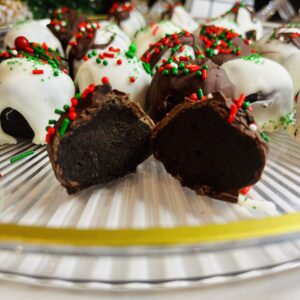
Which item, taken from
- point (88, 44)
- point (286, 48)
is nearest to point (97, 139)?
point (88, 44)

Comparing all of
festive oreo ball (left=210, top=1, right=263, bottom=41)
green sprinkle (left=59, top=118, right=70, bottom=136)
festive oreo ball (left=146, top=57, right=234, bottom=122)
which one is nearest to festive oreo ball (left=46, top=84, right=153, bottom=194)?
green sprinkle (left=59, top=118, right=70, bottom=136)

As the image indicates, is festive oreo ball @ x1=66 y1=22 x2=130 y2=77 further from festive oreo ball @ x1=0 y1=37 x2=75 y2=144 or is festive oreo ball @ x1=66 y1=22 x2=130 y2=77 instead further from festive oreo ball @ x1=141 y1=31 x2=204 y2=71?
festive oreo ball @ x1=0 y1=37 x2=75 y2=144

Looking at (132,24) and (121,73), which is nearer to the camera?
(121,73)

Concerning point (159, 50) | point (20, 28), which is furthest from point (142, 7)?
point (159, 50)

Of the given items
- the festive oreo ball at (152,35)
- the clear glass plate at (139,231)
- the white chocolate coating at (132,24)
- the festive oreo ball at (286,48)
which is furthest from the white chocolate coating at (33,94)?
the white chocolate coating at (132,24)

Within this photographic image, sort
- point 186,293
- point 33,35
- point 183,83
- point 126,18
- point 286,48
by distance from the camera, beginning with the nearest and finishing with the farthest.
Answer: point 186,293 < point 183,83 < point 286,48 < point 33,35 < point 126,18

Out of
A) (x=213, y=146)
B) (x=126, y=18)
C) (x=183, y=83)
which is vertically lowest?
(x=213, y=146)

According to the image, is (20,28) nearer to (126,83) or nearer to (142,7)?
(126,83)

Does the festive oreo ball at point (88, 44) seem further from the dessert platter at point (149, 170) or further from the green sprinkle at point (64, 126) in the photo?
the green sprinkle at point (64, 126)

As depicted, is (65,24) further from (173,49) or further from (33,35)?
(173,49)
